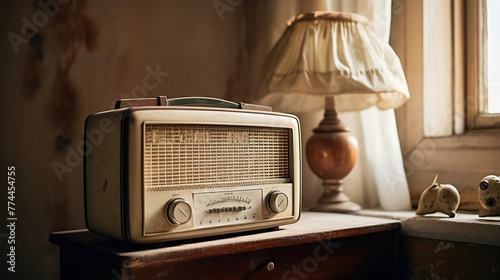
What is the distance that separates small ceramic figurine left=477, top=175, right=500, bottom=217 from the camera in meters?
1.17

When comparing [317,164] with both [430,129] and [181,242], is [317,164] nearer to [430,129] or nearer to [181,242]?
[430,129]

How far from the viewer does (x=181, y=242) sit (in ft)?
3.21

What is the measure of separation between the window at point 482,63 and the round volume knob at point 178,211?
42.3 inches

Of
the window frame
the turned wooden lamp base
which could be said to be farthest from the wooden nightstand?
the window frame

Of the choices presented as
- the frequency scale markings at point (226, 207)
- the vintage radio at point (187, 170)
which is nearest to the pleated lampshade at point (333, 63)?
the vintage radio at point (187, 170)

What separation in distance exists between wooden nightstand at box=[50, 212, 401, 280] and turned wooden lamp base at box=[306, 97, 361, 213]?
149 millimetres

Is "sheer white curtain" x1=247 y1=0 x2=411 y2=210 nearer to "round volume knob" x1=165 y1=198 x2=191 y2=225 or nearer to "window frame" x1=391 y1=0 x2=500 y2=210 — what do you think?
"window frame" x1=391 y1=0 x2=500 y2=210

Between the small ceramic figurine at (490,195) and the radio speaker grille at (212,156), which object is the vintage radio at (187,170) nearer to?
the radio speaker grille at (212,156)

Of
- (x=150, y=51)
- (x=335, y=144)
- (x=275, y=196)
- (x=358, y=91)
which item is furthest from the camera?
(x=150, y=51)

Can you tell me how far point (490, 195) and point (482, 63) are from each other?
0.60m

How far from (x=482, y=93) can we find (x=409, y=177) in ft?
1.12

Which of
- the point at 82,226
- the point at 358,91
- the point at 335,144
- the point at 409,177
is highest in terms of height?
the point at 358,91

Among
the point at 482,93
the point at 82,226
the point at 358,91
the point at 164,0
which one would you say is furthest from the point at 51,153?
the point at 482,93

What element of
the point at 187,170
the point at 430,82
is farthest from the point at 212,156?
the point at 430,82
